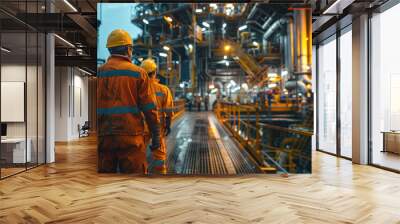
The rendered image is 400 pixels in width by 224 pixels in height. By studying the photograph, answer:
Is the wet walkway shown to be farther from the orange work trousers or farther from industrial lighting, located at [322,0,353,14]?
industrial lighting, located at [322,0,353,14]

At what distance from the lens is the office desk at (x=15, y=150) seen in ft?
21.6

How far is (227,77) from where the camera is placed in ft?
18.6

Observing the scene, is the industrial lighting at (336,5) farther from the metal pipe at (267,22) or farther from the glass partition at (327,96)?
the glass partition at (327,96)

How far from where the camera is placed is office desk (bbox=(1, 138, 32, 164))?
6.59 meters

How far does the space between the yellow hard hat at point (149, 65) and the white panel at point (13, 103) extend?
115 inches

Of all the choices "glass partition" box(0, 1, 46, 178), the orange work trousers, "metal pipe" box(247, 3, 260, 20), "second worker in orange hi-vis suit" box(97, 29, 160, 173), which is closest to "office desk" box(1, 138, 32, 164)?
"glass partition" box(0, 1, 46, 178)

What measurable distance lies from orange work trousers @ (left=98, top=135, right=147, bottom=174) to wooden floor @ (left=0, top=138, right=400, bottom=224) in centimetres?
20

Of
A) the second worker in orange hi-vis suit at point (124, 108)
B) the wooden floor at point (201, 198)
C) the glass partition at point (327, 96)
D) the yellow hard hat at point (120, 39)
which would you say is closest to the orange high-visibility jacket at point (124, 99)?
the second worker in orange hi-vis suit at point (124, 108)

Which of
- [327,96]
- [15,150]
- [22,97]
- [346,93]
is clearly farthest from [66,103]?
[346,93]

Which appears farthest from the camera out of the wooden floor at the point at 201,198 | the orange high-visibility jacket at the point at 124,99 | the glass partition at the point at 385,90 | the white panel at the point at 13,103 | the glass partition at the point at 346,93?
the glass partition at the point at 346,93

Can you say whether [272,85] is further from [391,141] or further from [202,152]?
[391,141]

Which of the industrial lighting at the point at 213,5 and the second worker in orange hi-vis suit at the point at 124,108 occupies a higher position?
the industrial lighting at the point at 213,5

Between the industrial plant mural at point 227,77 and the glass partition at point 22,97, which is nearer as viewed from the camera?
the industrial plant mural at point 227,77

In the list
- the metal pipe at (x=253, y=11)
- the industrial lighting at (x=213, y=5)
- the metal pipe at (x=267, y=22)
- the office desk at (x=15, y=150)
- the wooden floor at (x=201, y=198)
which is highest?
the industrial lighting at (x=213, y=5)
